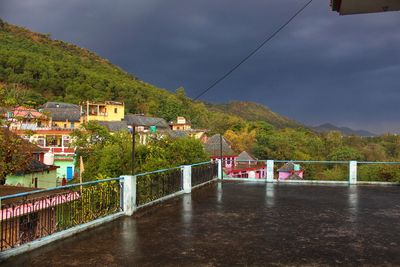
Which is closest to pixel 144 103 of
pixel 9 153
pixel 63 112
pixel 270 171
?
pixel 63 112

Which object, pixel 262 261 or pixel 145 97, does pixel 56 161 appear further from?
pixel 145 97

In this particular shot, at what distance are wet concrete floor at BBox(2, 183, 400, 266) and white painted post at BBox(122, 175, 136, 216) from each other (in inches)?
14.2

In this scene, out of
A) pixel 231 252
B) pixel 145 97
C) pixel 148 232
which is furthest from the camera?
pixel 145 97

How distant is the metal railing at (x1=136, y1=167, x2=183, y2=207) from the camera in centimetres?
1146

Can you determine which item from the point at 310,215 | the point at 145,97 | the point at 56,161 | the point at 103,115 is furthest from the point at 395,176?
the point at 145,97

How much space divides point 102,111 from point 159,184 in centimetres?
7070

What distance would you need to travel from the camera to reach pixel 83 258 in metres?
5.91

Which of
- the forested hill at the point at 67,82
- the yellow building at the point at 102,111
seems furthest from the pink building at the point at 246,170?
the yellow building at the point at 102,111

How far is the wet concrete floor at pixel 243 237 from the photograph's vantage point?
5.79m

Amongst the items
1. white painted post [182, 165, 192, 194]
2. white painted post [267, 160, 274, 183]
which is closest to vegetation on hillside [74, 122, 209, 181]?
white painted post [267, 160, 274, 183]

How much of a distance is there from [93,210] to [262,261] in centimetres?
513

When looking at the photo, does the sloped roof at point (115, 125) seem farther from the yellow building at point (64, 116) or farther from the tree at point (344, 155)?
the tree at point (344, 155)

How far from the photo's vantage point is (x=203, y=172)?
604 inches

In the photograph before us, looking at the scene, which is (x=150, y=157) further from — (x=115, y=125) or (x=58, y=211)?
(x=115, y=125)
